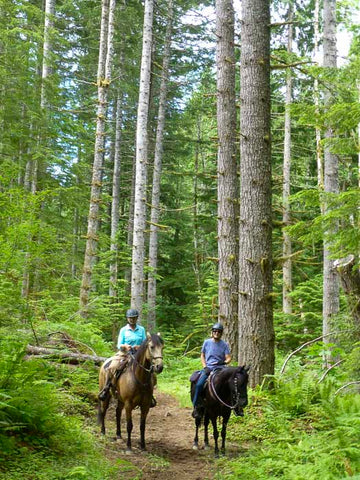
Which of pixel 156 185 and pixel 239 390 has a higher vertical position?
pixel 156 185

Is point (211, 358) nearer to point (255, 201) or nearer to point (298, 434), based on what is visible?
point (298, 434)

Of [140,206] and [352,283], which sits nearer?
[352,283]

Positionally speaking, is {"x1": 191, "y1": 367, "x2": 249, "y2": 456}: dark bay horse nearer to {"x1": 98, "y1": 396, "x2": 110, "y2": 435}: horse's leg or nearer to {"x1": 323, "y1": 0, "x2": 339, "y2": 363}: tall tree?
{"x1": 98, "y1": 396, "x2": 110, "y2": 435}: horse's leg

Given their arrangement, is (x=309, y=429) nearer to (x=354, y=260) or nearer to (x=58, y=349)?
(x=354, y=260)

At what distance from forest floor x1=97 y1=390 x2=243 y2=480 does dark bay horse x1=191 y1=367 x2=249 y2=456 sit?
341 millimetres

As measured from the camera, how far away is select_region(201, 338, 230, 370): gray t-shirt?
27.6 ft

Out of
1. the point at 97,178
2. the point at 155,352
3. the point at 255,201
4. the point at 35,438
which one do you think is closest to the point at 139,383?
the point at 155,352

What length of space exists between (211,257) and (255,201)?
17.7 ft

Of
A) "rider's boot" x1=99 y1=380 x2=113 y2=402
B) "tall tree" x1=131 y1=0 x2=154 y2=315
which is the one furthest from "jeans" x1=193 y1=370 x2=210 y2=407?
"tall tree" x1=131 y1=0 x2=154 y2=315

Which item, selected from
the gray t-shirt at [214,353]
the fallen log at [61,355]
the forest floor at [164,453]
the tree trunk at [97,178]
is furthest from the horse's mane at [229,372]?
the tree trunk at [97,178]

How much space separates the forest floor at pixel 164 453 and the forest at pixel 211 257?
0.19 ft

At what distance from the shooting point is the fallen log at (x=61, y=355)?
10789mm

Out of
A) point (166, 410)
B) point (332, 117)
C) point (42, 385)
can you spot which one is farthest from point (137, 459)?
point (332, 117)

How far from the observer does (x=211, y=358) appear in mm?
8422
